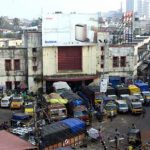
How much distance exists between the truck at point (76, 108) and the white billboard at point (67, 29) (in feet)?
26.1

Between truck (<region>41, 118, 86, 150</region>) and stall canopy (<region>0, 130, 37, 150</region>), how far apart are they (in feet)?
4.61

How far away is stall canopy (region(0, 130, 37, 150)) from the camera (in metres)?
23.0

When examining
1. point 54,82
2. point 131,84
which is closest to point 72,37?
point 54,82

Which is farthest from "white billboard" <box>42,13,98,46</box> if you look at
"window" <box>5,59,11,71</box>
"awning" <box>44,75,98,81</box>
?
"window" <box>5,59,11,71</box>

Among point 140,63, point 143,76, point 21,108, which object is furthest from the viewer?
point 140,63

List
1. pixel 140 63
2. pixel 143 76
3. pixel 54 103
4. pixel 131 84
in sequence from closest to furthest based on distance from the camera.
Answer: pixel 54 103 < pixel 131 84 < pixel 143 76 < pixel 140 63

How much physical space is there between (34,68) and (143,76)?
13.4m

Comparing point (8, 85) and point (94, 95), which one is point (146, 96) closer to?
point (94, 95)

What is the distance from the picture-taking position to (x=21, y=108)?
37.1 m

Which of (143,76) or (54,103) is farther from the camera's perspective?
(143,76)

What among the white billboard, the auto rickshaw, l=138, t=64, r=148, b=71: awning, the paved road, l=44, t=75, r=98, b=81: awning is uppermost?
the white billboard

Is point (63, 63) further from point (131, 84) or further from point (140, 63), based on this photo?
point (140, 63)

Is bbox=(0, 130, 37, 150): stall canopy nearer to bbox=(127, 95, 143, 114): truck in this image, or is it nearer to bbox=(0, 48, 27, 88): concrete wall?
bbox=(127, 95, 143, 114): truck

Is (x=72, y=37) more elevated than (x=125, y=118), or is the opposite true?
(x=72, y=37)
